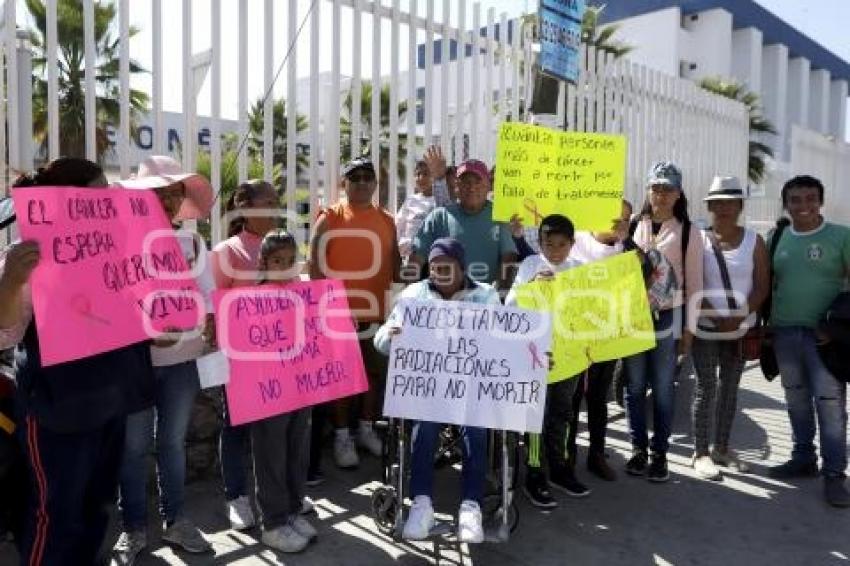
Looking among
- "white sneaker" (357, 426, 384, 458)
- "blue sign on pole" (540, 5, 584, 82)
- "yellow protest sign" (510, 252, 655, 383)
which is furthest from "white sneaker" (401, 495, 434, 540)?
"blue sign on pole" (540, 5, 584, 82)

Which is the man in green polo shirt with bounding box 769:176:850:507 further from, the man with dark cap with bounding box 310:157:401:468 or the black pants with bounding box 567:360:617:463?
the man with dark cap with bounding box 310:157:401:468

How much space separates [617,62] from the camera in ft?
25.2

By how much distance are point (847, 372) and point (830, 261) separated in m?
0.65

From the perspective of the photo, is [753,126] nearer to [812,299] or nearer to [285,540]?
[812,299]

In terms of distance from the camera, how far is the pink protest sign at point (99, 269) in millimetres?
2500

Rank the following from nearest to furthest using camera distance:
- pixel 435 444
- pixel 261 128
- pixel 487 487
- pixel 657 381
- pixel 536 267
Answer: pixel 435 444 → pixel 487 487 → pixel 536 267 → pixel 657 381 → pixel 261 128

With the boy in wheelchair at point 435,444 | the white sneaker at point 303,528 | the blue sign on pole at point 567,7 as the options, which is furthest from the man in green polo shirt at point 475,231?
the blue sign on pole at point 567,7

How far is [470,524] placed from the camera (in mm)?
3332

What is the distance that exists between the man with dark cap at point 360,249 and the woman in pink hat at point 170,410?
96cm

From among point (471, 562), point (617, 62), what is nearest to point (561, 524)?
point (471, 562)

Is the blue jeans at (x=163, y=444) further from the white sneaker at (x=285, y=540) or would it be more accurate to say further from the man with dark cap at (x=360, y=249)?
the man with dark cap at (x=360, y=249)

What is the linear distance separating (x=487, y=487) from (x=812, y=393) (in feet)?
7.20

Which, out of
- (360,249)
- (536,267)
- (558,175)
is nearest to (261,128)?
(360,249)

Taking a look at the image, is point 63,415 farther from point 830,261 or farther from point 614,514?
point 830,261
